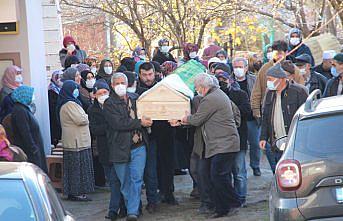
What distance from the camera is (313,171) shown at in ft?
22.2

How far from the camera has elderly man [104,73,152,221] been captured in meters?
9.79

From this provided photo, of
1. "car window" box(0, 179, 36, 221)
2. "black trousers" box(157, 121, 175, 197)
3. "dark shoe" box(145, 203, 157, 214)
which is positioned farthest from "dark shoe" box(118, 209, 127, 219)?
"car window" box(0, 179, 36, 221)

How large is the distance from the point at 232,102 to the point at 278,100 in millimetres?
625

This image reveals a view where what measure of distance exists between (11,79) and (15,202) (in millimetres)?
6327

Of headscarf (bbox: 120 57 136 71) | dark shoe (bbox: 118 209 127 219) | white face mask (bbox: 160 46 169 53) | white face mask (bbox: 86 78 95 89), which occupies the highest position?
white face mask (bbox: 160 46 169 53)

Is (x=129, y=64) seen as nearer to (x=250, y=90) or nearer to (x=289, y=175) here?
(x=250, y=90)

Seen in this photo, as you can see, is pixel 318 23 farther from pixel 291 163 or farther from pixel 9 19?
pixel 291 163

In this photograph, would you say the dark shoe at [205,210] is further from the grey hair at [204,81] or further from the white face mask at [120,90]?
the white face mask at [120,90]

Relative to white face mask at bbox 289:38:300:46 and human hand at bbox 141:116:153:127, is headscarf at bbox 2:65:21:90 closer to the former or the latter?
human hand at bbox 141:116:153:127

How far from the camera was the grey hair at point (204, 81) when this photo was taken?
386 inches

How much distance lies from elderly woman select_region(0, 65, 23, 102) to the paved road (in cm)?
190

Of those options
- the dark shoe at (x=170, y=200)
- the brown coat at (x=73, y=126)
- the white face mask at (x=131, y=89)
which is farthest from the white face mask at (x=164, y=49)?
the white face mask at (x=131, y=89)

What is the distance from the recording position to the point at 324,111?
7055 millimetres

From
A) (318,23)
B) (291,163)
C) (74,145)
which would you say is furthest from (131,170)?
(318,23)
